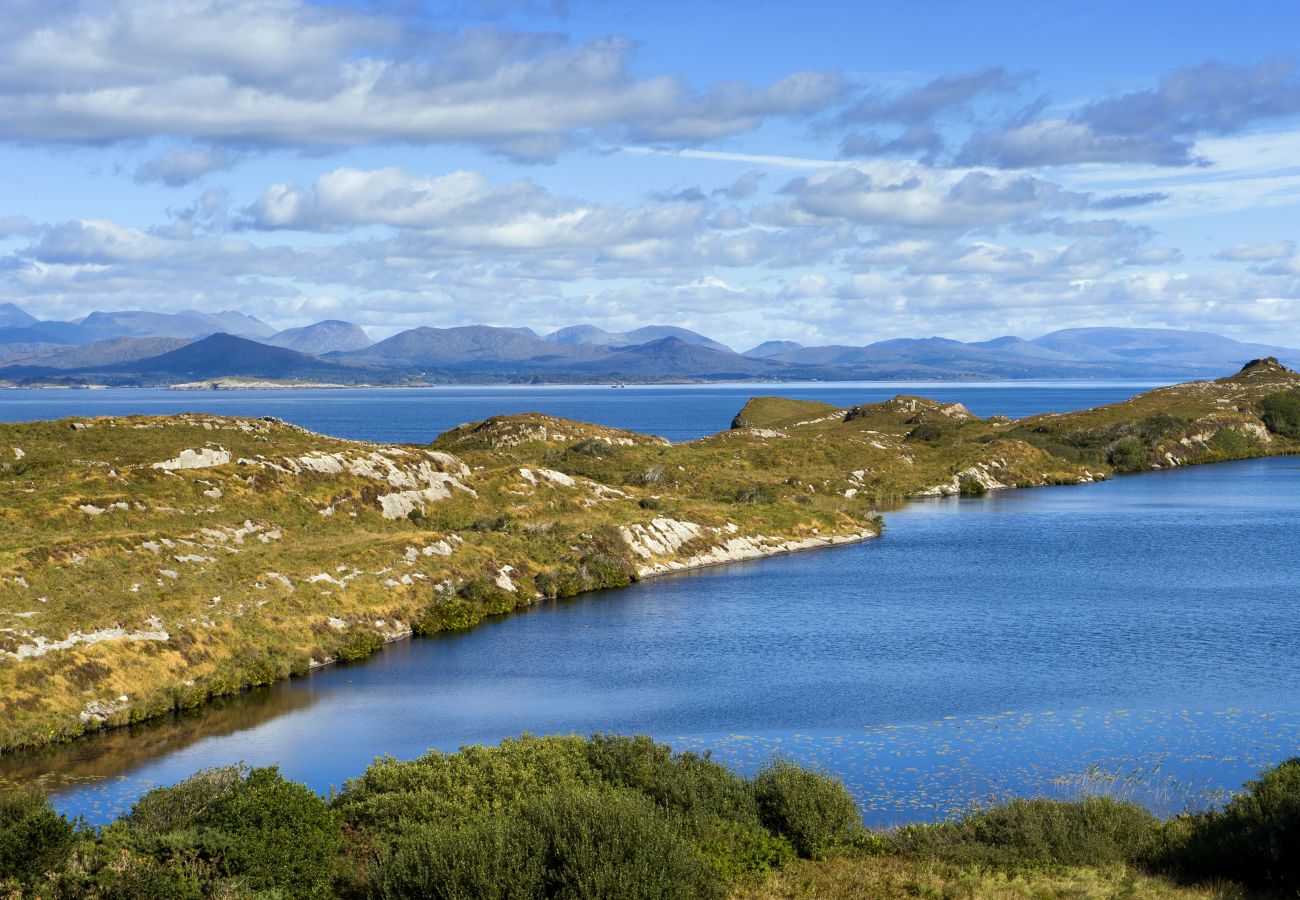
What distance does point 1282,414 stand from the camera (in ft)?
636

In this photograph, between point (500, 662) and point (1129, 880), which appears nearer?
point (1129, 880)

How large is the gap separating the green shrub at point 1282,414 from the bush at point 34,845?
198708mm

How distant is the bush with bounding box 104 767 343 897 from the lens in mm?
26672

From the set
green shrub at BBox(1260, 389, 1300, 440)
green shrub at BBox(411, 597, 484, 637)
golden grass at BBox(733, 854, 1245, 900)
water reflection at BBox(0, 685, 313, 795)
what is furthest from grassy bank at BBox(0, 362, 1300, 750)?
green shrub at BBox(1260, 389, 1300, 440)

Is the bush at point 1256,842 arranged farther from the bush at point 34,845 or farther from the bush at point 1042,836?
the bush at point 34,845

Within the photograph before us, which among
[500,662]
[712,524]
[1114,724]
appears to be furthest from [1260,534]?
[500,662]

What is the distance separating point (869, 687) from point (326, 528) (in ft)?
143

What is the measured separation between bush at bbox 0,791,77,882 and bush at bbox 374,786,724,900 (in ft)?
23.2

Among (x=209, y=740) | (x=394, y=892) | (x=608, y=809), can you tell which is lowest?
(x=209, y=740)

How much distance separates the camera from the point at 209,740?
45.7 m

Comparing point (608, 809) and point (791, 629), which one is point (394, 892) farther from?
point (791, 629)

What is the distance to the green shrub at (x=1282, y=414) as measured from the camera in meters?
190

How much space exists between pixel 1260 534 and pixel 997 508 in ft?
90.0

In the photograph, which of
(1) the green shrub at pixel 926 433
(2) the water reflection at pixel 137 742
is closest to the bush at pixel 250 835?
(2) the water reflection at pixel 137 742
